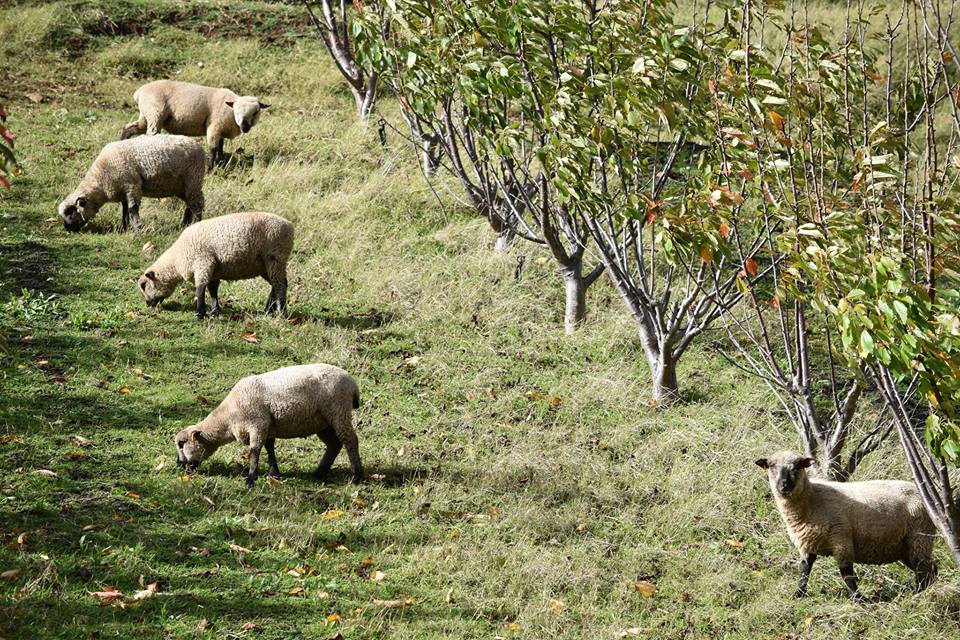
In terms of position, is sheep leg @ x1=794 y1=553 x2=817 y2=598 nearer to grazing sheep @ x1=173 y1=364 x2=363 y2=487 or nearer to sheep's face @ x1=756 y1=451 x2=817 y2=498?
sheep's face @ x1=756 y1=451 x2=817 y2=498

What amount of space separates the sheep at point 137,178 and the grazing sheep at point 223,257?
214cm

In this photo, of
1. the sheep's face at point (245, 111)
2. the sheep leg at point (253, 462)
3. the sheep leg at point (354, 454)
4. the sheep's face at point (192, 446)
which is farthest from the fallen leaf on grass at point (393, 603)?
the sheep's face at point (245, 111)

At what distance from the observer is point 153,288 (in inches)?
492

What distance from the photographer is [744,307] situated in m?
14.1

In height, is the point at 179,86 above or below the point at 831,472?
above

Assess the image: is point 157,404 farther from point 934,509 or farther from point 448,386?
point 934,509

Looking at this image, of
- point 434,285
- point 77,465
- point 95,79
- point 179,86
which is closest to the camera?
point 77,465

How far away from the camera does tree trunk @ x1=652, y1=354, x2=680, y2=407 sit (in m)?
11.7

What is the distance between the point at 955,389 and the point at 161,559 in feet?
19.1

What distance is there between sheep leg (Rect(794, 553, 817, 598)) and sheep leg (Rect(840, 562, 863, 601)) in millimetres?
257

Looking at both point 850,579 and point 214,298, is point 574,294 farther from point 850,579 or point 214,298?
point 850,579

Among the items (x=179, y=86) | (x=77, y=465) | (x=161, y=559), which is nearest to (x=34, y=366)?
(x=77, y=465)

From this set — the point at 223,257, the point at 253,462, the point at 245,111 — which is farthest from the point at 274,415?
the point at 245,111

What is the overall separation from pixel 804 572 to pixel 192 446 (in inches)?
212
